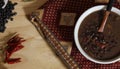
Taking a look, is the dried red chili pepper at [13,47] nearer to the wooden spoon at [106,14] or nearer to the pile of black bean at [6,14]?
the pile of black bean at [6,14]

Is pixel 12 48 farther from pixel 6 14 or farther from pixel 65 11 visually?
pixel 65 11

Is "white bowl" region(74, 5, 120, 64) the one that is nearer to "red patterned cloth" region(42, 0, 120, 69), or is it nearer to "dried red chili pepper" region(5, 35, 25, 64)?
"red patterned cloth" region(42, 0, 120, 69)

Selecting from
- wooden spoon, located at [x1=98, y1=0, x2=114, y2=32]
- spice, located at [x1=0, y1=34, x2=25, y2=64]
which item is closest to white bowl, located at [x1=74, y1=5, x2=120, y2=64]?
wooden spoon, located at [x1=98, y1=0, x2=114, y2=32]

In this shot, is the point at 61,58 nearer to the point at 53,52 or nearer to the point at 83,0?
the point at 53,52

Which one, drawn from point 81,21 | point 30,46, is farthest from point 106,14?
point 30,46

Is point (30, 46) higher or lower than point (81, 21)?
lower

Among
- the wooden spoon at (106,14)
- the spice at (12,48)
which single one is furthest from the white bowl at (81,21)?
the spice at (12,48)
